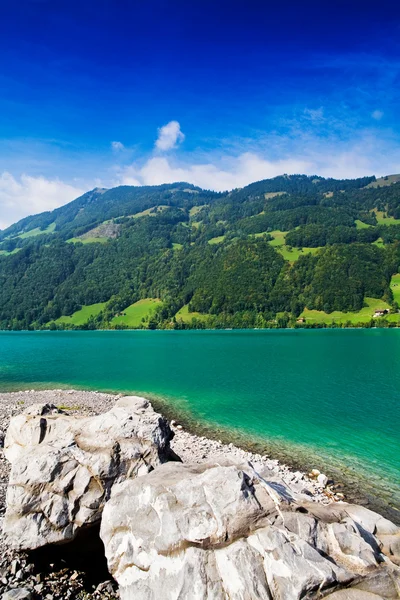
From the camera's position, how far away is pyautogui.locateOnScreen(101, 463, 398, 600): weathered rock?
26.7 ft

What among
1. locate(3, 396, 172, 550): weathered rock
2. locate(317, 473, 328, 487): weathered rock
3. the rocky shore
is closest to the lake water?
locate(317, 473, 328, 487): weathered rock

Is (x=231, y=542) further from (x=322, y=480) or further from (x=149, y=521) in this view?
(x=322, y=480)

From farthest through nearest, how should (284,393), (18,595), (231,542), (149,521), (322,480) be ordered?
(284,393) < (322,480) < (18,595) < (149,521) < (231,542)

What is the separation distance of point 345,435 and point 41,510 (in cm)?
2693

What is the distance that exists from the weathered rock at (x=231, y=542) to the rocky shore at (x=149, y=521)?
0.09 feet

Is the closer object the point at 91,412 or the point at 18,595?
the point at 18,595

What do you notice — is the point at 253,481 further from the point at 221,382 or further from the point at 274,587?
the point at 221,382

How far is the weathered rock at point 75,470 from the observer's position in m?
12.1

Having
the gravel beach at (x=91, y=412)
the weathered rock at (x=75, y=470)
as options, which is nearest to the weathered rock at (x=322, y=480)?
the gravel beach at (x=91, y=412)

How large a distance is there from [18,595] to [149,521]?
14.6 feet

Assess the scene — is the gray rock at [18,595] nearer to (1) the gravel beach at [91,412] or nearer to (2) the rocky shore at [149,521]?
(2) the rocky shore at [149,521]

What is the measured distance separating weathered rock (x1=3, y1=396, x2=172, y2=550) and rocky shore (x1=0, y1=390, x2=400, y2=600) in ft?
0.11

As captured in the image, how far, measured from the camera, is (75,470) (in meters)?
13.1

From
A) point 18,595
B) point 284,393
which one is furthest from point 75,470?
point 284,393
